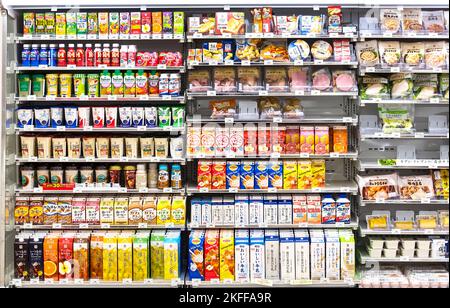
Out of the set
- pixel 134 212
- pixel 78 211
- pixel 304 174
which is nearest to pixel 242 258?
→ pixel 304 174

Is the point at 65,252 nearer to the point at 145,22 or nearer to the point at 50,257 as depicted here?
the point at 50,257

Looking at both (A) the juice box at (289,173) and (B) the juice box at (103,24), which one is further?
(A) the juice box at (289,173)

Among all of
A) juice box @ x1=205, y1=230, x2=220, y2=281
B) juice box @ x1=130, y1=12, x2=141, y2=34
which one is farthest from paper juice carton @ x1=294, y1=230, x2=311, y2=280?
juice box @ x1=130, y1=12, x2=141, y2=34

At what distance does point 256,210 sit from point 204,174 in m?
0.49

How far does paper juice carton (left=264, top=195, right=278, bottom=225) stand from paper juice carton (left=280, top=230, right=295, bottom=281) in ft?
0.46

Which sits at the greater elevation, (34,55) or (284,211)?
Result: (34,55)

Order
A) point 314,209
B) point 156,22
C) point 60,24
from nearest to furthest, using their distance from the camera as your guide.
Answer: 1. point 60,24
2. point 156,22
3. point 314,209

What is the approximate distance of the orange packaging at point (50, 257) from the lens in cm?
446

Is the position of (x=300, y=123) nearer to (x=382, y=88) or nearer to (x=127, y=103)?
(x=382, y=88)

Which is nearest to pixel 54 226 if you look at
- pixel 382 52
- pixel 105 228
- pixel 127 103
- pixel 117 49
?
pixel 105 228

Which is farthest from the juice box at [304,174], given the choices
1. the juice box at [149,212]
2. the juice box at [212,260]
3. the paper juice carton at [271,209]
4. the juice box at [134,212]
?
the juice box at [134,212]

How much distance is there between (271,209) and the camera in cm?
465

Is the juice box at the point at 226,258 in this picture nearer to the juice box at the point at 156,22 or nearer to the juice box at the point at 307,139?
the juice box at the point at 307,139

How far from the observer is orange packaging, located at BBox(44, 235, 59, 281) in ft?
14.6
